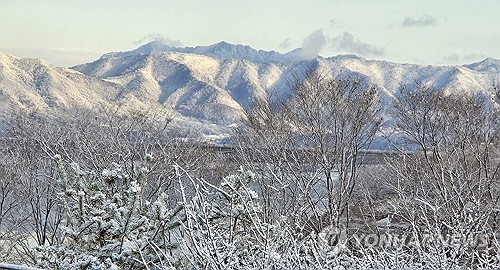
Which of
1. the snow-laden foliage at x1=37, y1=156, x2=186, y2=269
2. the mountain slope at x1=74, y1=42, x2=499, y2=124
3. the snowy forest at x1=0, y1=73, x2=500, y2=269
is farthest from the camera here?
the mountain slope at x1=74, y1=42, x2=499, y2=124

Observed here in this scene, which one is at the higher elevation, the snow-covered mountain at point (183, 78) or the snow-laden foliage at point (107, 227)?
the snow-laden foliage at point (107, 227)

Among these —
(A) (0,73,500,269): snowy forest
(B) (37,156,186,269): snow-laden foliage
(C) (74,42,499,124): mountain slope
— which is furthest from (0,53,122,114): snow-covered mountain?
(B) (37,156,186,269): snow-laden foliage

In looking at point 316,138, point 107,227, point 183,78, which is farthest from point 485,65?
point 107,227

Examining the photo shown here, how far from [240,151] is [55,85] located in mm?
65367

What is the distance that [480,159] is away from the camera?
13.1 meters

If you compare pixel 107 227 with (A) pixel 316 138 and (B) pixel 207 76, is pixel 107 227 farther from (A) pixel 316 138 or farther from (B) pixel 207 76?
(B) pixel 207 76

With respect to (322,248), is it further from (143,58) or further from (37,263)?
(143,58)

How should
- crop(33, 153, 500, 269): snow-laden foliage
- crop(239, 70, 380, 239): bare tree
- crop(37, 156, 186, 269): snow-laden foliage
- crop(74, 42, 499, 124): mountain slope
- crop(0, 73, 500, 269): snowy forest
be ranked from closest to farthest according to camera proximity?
crop(33, 153, 500, 269): snow-laden foliage, crop(37, 156, 186, 269): snow-laden foliage, crop(0, 73, 500, 269): snowy forest, crop(239, 70, 380, 239): bare tree, crop(74, 42, 499, 124): mountain slope

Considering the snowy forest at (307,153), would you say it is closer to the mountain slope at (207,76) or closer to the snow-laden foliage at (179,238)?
the snow-laden foliage at (179,238)

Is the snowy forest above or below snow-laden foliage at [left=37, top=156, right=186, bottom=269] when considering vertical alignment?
below

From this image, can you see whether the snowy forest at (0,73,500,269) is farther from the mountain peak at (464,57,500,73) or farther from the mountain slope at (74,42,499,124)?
the mountain peak at (464,57,500,73)

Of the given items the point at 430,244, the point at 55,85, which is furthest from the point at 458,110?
the point at 55,85

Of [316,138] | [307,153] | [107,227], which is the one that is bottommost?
[307,153]

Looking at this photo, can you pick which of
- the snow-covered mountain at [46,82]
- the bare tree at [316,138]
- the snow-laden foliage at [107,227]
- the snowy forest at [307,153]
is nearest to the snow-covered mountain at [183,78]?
the snow-covered mountain at [46,82]
